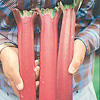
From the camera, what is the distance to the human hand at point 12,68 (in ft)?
1.45

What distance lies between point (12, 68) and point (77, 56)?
16 centimetres

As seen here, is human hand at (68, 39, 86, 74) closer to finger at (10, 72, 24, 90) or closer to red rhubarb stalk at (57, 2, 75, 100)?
red rhubarb stalk at (57, 2, 75, 100)

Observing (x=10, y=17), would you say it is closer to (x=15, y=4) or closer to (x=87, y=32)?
(x=15, y=4)

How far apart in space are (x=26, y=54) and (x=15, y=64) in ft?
0.12

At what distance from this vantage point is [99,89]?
188cm

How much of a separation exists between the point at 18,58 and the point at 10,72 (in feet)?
0.13

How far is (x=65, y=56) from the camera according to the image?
1.49 feet

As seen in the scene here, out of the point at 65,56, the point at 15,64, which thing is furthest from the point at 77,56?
the point at 15,64

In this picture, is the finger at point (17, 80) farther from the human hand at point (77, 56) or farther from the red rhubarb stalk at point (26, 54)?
the human hand at point (77, 56)

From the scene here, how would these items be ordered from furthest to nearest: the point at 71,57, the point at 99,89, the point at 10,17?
the point at 99,89 → the point at 10,17 → the point at 71,57

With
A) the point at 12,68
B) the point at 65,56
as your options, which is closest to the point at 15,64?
the point at 12,68

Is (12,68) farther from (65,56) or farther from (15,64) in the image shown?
(65,56)

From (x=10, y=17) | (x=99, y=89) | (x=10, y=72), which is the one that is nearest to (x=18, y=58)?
(x=10, y=72)

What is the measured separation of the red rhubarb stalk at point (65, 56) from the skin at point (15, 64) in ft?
0.05
